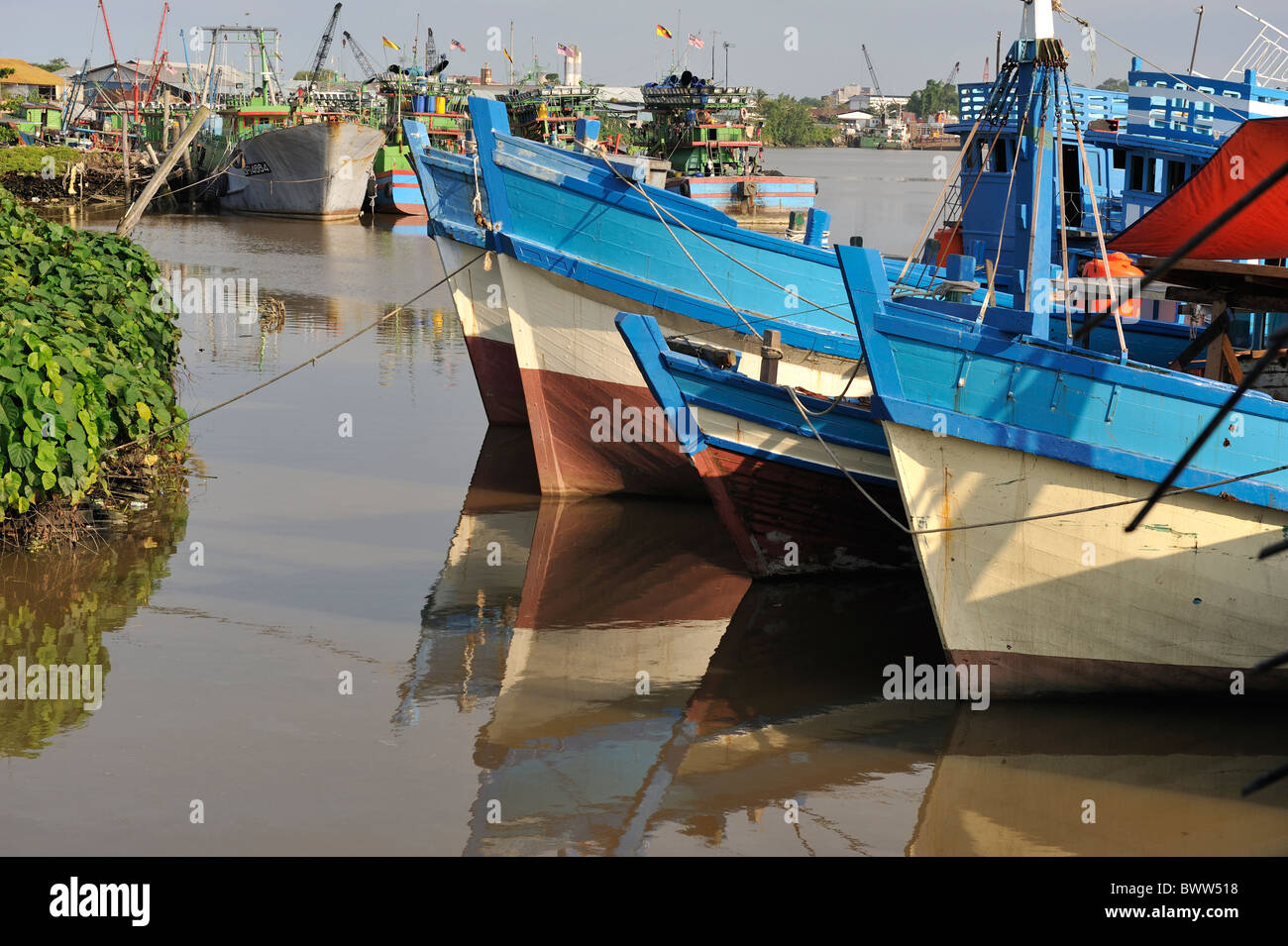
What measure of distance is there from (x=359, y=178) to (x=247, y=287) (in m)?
22.3

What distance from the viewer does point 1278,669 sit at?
848cm

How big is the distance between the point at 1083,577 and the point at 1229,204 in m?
3.92

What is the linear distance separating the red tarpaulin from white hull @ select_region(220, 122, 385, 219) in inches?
1587

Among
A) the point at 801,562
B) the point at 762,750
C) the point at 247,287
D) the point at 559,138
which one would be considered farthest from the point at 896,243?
the point at 762,750

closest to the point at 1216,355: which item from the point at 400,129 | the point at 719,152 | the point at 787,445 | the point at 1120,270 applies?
the point at 1120,270

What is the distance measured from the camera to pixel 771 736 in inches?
326

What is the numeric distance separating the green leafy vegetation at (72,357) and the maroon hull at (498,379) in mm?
3615

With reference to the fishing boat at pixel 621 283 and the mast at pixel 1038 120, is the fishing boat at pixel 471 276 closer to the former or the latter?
the fishing boat at pixel 621 283

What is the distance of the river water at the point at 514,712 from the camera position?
702 cm

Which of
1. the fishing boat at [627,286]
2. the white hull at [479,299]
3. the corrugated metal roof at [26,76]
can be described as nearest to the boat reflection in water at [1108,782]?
the fishing boat at [627,286]

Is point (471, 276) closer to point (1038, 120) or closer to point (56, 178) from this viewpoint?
point (1038, 120)

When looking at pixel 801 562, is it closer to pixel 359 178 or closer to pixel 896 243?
pixel 896 243

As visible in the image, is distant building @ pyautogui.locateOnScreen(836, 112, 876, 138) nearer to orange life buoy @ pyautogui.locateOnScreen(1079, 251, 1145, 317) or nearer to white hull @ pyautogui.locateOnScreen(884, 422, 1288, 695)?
orange life buoy @ pyautogui.locateOnScreen(1079, 251, 1145, 317)

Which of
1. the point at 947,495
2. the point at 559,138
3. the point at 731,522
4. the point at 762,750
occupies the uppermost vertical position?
the point at 559,138
